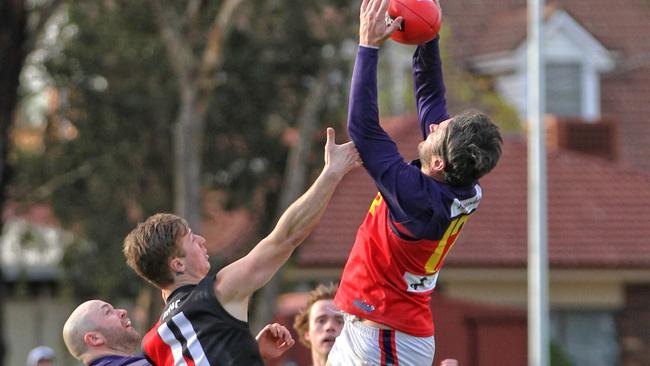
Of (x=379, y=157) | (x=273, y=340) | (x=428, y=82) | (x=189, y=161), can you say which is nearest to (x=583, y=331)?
(x=189, y=161)

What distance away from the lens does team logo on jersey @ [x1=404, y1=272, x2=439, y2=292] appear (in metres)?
6.64

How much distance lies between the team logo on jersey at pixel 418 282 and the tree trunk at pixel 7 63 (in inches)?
585

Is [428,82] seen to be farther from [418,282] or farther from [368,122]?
[418,282]

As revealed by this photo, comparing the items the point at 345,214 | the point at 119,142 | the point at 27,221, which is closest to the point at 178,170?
the point at 119,142

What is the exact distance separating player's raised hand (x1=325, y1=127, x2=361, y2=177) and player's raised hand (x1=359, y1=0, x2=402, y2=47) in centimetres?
41

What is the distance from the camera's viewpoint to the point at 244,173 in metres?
22.9

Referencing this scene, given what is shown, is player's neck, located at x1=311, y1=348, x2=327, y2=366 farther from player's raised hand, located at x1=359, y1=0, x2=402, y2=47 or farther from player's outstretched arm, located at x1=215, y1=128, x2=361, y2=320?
player's raised hand, located at x1=359, y1=0, x2=402, y2=47

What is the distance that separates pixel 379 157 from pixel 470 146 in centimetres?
39

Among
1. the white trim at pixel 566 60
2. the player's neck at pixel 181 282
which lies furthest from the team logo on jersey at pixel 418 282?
the white trim at pixel 566 60

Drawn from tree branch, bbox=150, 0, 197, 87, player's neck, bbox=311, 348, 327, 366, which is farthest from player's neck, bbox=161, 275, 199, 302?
tree branch, bbox=150, 0, 197, 87

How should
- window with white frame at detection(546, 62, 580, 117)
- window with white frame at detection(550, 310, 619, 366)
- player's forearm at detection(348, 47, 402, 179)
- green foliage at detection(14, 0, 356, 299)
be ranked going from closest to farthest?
player's forearm at detection(348, 47, 402, 179) < green foliage at detection(14, 0, 356, 299) < window with white frame at detection(550, 310, 619, 366) < window with white frame at detection(546, 62, 580, 117)

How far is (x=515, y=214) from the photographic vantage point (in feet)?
91.5

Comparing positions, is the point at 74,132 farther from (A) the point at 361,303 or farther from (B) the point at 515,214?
(A) the point at 361,303

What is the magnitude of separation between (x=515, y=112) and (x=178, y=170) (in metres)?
11.2
